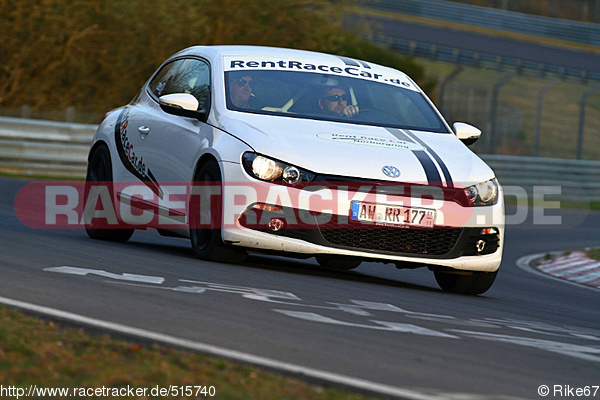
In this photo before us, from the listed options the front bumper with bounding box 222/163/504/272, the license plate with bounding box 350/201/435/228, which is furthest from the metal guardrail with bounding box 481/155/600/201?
the license plate with bounding box 350/201/435/228

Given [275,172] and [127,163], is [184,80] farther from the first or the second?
[275,172]

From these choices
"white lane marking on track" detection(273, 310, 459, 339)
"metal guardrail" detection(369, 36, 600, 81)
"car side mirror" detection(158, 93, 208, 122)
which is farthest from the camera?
"metal guardrail" detection(369, 36, 600, 81)

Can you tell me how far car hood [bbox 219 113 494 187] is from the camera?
23.1 ft

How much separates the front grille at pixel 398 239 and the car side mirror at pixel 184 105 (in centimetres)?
136

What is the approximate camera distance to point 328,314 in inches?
218

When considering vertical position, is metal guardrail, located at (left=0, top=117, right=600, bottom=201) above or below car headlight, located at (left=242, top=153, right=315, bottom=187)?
below

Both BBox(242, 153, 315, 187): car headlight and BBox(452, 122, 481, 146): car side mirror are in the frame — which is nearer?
BBox(242, 153, 315, 187): car headlight

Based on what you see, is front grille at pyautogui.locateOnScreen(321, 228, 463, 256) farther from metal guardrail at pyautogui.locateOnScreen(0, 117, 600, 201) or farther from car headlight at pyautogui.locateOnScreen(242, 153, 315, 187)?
metal guardrail at pyautogui.locateOnScreen(0, 117, 600, 201)

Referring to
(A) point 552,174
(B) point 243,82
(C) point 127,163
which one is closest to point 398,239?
(B) point 243,82

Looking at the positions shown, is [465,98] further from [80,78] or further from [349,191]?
[349,191]

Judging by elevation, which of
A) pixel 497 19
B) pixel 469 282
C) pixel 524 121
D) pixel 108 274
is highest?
pixel 497 19

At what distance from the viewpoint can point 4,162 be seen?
17.7 m

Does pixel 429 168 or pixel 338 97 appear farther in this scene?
pixel 338 97

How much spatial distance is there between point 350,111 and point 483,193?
1.23 meters
